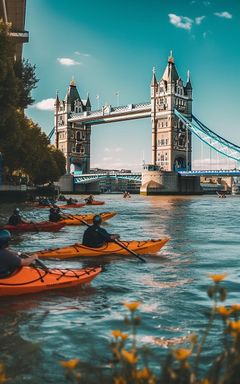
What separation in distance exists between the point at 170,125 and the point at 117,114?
18.1 meters

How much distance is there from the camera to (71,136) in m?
151

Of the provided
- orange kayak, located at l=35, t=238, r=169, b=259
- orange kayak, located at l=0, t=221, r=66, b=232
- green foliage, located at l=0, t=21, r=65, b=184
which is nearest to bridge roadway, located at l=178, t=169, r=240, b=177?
green foliage, located at l=0, t=21, r=65, b=184

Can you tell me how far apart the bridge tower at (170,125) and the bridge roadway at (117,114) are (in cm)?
321

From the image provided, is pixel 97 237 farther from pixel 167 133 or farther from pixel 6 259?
pixel 167 133

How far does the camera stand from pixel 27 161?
43.7 meters

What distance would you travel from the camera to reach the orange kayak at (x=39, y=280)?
873 centimetres

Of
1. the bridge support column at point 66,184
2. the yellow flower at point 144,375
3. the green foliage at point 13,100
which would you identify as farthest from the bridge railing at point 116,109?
the yellow flower at point 144,375

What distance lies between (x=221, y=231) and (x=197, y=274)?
12.7m

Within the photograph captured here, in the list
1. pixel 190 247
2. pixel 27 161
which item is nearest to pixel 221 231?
pixel 190 247

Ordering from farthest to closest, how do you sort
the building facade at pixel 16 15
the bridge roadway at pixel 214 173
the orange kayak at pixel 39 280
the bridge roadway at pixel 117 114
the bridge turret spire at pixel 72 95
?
the bridge turret spire at pixel 72 95 < the bridge roadway at pixel 117 114 < the bridge roadway at pixel 214 173 < the building facade at pixel 16 15 < the orange kayak at pixel 39 280

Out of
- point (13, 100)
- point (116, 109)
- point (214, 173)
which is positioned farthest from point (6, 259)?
point (116, 109)

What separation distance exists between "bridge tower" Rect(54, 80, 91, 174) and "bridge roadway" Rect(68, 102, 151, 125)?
6409mm

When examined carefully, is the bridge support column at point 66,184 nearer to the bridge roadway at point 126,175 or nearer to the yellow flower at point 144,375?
the bridge roadway at point 126,175

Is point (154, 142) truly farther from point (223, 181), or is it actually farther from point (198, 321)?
point (198, 321)
